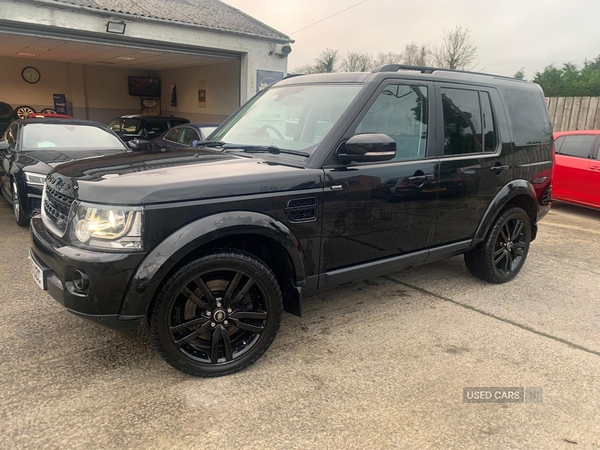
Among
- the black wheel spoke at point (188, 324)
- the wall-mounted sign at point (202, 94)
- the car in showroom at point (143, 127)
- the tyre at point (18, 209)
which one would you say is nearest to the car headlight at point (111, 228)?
the black wheel spoke at point (188, 324)

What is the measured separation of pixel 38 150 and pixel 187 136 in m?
3.57

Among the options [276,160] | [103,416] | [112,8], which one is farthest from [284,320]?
[112,8]

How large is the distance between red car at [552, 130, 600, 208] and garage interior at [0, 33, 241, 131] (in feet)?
32.3

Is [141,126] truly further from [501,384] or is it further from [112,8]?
[501,384]

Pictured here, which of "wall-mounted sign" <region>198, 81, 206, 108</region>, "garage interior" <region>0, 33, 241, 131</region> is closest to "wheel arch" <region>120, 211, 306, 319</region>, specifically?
"garage interior" <region>0, 33, 241, 131</region>

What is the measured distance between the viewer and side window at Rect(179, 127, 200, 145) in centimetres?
948

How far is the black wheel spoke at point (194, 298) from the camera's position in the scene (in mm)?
2695

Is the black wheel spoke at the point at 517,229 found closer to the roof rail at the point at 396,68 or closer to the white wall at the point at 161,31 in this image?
the roof rail at the point at 396,68

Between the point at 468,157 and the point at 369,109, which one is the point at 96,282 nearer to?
the point at 369,109

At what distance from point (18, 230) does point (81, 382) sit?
4.12m

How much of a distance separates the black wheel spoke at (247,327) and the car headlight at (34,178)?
3.98 meters

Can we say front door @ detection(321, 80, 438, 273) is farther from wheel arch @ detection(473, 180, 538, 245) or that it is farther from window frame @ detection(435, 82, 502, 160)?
wheel arch @ detection(473, 180, 538, 245)

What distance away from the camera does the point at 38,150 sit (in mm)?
6582

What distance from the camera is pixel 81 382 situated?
9.10ft
